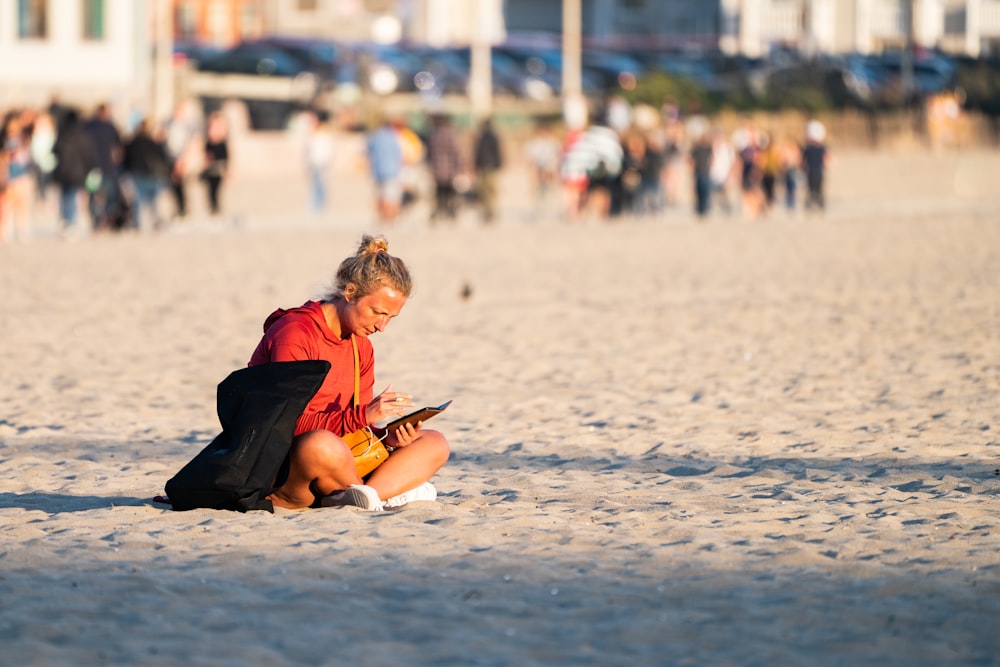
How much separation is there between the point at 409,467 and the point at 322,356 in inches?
25.7

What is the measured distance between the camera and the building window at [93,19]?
40.3 metres

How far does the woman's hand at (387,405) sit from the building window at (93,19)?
114ft

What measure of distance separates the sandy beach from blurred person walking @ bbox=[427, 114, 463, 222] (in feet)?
30.1

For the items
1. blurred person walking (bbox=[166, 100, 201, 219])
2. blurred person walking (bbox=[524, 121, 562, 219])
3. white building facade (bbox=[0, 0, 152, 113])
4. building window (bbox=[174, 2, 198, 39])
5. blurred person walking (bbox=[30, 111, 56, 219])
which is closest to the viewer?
blurred person walking (bbox=[166, 100, 201, 219])

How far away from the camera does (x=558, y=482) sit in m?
8.10

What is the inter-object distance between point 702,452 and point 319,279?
34.5 feet

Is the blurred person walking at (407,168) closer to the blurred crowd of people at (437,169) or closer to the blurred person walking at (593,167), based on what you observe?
the blurred crowd of people at (437,169)

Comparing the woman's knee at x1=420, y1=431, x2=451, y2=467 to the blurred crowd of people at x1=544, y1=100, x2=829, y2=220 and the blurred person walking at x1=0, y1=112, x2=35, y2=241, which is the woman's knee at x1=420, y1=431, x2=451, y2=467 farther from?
the blurred crowd of people at x1=544, y1=100, x2=829, y2=220

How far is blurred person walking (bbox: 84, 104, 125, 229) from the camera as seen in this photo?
24.4 metres

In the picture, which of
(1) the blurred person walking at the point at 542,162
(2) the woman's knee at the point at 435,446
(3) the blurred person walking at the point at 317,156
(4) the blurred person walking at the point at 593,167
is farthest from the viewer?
(1) the blurred person walking at the point at 542,162

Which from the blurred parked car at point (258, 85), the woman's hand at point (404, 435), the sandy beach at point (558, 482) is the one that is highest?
the blurred parked car at point (258, 85)

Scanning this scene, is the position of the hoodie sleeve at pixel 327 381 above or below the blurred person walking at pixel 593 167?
below

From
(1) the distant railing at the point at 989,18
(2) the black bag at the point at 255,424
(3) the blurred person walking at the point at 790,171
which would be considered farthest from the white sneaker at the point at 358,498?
(1) the distant railing at the point at 989,18

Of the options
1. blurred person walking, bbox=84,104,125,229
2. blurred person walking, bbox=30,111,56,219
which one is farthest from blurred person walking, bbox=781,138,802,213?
blurred person walking, bbox=30,111,56,219
